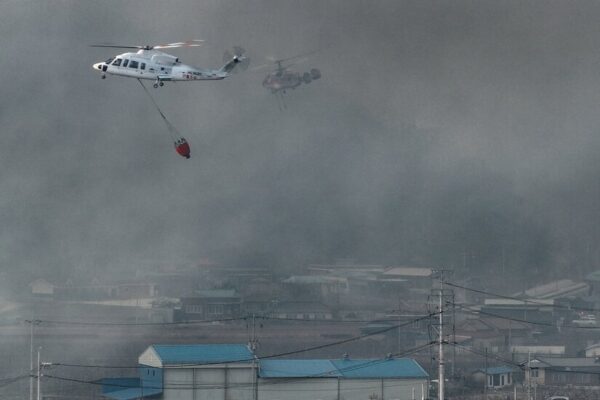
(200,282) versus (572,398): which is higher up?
(200,282)

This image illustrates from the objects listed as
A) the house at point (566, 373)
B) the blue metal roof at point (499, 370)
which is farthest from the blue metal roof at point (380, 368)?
the house at point (566, 373)

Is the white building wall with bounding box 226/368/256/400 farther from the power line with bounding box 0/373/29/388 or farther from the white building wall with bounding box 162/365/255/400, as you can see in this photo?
the power line with bounding box 0/373/29/388

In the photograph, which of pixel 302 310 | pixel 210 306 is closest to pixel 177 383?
pixel 302 310

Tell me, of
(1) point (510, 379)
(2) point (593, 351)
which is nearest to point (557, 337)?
(2) point (593, 351)

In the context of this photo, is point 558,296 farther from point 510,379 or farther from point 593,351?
point 510,379

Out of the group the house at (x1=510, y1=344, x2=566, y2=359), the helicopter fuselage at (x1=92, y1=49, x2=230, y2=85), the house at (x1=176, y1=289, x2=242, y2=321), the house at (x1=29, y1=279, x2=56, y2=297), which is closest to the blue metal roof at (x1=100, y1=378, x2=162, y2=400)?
the helicopter fuselage at (x1=92, y1=49, x2=230, y2=85)

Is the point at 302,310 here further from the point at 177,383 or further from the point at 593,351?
the point at 177,383
